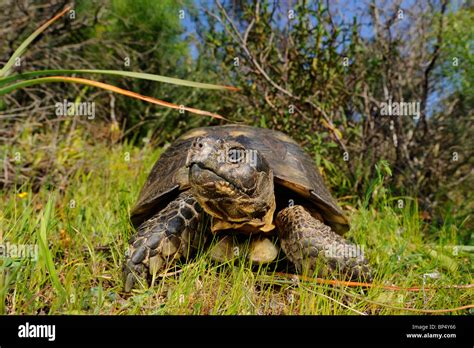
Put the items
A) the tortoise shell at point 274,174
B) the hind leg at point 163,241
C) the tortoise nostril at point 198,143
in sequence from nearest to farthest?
the tortoise nostril at point 198,143 < the hind leg at point 163,241 < the tortoise shell at point 274,174

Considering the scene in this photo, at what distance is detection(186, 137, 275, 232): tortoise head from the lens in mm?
1387

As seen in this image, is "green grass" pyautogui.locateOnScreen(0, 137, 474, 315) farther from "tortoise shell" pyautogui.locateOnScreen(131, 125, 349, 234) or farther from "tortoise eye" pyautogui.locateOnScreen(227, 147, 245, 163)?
"tortoise eye" pyautogui.locateOnScreen(227, 147, 245, 163)

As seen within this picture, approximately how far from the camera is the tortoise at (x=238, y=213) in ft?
4.70

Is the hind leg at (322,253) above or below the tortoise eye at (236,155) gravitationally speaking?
below

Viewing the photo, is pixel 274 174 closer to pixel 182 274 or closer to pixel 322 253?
pixel 322 253

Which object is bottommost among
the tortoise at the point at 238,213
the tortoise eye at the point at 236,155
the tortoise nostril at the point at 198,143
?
the tortoise at the point at 238,213

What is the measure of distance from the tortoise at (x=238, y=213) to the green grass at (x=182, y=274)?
8 cm

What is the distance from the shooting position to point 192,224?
1680mm

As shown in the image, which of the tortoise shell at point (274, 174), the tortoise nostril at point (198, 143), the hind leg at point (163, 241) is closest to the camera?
the tortoise nostril at point (198, 143)

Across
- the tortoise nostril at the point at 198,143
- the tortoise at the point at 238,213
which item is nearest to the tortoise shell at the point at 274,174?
the tortoise at the point at 238,213

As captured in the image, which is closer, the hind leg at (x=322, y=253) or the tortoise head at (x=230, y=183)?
the tortoise head at (x=230, y=183)

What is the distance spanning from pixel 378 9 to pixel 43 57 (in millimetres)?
2756

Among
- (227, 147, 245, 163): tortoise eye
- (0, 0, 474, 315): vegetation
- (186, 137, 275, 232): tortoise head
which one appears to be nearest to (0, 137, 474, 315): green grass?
(0, 0, 474, 315): vegetation

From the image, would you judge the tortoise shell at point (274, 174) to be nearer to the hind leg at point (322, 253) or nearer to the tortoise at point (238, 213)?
the tortoise at point (238, 213)
